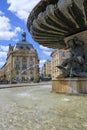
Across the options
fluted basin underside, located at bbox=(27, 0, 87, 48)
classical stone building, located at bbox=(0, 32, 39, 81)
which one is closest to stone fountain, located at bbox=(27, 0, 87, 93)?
fluted basin underside, located at bbox=(27, 0, 87, 48)

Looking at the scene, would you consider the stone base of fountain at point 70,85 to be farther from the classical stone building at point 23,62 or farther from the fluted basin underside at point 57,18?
the classical stone building at point 23,62

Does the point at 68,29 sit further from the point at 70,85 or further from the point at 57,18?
the point at 70,85

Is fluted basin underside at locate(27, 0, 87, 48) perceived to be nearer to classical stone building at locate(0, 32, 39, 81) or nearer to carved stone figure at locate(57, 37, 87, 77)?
carved stone figure at locate(57, 37, 87, 77)

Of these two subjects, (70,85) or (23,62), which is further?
(23,62)

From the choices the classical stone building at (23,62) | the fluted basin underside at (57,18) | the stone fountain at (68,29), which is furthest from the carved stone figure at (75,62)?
the classical stone building at (23,62)

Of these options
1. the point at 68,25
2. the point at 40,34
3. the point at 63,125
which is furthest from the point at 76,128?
the point at 40,34

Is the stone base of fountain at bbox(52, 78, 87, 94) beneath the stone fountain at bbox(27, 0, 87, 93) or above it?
beneath

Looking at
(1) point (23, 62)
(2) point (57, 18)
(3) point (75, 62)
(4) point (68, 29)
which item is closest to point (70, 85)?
(3) point (75, 62)

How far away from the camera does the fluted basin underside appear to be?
9477 mm

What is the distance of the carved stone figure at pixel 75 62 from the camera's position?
35.3ft

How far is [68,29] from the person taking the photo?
12094mm

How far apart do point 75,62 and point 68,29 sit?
77.0 inches

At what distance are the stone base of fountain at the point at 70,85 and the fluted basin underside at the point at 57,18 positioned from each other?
101 inches

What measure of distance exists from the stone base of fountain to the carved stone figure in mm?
466
